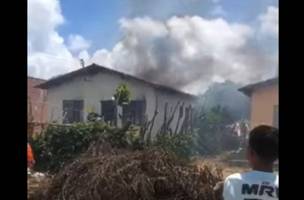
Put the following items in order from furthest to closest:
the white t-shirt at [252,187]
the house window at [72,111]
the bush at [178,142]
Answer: the house window at [72,111], the bush at [178,142], the white t-shirt at [252,187]

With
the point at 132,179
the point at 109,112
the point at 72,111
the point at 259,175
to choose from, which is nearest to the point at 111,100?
the point at 109,112

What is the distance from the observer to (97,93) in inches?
244

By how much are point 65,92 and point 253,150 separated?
501 centimetres

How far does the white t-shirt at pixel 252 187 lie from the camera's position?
1.31m

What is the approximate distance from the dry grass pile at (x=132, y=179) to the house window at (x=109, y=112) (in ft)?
6.80

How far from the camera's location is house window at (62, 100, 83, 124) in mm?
5609

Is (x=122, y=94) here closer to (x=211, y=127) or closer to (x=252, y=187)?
(x=211, y=127)

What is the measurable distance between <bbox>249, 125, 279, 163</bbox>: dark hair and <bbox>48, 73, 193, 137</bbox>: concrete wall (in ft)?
11.2

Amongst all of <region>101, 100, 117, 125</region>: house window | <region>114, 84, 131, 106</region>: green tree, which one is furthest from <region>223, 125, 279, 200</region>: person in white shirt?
<region>114, 84, 131, 106</region>: green tree

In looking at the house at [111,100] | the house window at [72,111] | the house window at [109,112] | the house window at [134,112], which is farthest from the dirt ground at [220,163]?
the house window at [72,111]

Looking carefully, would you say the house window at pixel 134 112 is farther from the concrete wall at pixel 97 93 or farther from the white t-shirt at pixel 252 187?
the white t-shirt at pixel 252 187
